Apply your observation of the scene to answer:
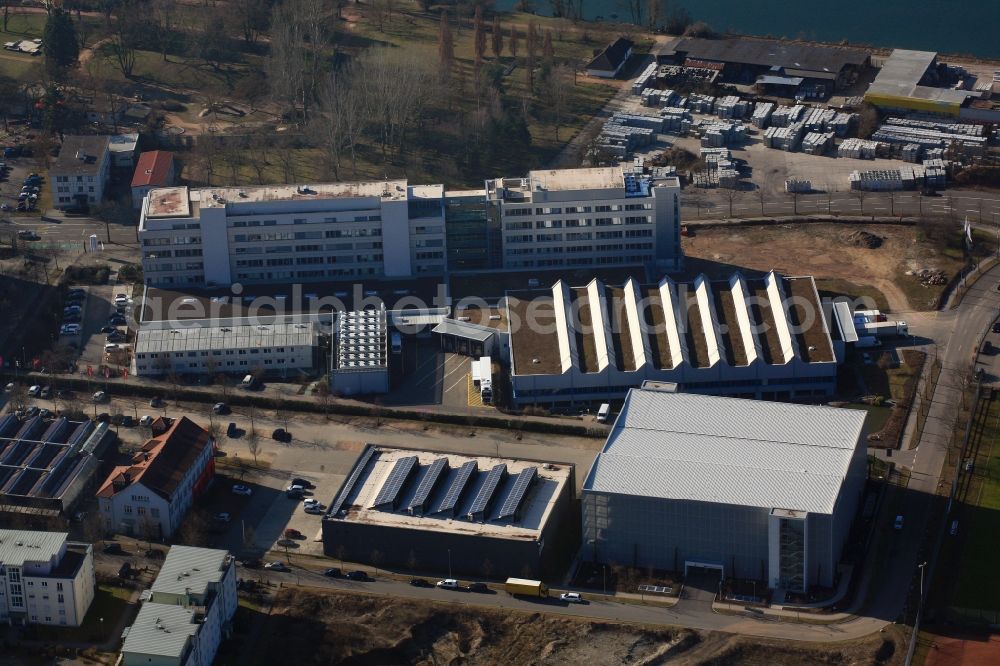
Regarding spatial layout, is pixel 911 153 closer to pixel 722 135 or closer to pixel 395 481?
pixel 722 135

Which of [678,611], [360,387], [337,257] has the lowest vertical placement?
[678,611]

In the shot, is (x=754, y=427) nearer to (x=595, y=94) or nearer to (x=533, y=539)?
(x=533, y=539)

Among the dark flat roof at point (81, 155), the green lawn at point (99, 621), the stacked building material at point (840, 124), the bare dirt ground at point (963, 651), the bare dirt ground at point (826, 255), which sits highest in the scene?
the stacked building material at point (840, 124)

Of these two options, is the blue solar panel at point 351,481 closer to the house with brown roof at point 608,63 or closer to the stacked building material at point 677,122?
the stacked building material at point 677,122

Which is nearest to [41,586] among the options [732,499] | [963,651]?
[732,499]

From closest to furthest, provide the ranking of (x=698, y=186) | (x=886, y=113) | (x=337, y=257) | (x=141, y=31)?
(x=337, y=257), (x=698, y=186), (x=886, y=113), (x=141, y=31)

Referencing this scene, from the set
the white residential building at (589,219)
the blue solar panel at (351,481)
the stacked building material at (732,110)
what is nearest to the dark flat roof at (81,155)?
the white residential building at (589,219)

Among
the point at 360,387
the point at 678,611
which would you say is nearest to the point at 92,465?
the point at 360,387

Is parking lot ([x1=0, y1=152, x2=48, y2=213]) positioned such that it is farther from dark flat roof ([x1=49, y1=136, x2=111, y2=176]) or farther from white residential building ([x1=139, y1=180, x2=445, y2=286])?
white residential building ([x1=139, y1=180, x2=445, y2=286])
